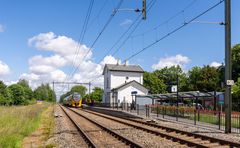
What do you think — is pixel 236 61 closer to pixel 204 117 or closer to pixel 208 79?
pixel 208 79

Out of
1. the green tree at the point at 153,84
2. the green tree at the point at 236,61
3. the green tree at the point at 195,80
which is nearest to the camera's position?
the green tree at the point at 236,61

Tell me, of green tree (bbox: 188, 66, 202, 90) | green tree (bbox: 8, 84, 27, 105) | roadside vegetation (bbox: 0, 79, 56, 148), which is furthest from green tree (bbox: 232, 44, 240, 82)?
green tree (bbox: 8, 84, 27, 105)

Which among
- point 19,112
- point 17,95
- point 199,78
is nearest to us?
point 19,112

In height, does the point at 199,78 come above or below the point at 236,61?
below

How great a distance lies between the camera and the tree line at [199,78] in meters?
82.2

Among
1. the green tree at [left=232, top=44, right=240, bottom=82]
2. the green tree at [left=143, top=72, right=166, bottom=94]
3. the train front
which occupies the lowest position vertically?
the train front

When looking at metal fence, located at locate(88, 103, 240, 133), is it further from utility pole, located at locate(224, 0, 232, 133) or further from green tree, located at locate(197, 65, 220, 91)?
green tree, located at locate(197, 65, 220, 91)

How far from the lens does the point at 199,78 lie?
97.4m

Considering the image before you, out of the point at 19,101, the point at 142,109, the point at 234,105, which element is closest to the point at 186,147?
the point at 234,105

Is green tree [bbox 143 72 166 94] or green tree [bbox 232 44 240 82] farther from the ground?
green tree [bbox 232 44 240 82]

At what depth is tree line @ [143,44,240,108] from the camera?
82188 millimetres


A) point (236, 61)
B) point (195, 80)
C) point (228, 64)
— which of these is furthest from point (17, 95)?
point (228, 64)

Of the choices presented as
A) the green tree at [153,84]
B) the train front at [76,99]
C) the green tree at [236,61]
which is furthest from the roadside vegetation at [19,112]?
the green tree at [236,61]

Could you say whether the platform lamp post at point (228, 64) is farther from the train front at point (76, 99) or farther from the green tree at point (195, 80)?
the green tree at point (195, 80)
